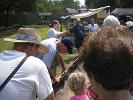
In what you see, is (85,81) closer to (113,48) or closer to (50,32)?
(113,48)

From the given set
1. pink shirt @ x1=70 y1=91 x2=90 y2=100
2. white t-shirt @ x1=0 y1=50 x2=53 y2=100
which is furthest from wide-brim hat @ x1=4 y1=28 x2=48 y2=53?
pink shirt @ x1=70 y1=91 x2=90 y2=100

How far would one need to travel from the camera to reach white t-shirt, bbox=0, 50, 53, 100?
13.9 ft

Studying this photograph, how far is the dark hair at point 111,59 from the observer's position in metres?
2.21

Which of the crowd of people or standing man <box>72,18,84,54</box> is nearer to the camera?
the crowd of people

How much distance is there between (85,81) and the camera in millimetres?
5680

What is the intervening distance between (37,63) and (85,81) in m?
1.45

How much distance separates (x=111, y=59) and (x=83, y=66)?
8.5 inches

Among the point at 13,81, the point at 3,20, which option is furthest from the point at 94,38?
the point at 3,20

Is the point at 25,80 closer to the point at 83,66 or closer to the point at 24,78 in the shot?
the point at 24,78

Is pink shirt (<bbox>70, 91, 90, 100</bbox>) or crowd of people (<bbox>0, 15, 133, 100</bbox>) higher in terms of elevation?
crowd of people (<bbox>0, 15, 133, 100</bbox>)

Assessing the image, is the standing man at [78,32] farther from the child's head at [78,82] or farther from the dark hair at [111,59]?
the dark hair at [111,59]

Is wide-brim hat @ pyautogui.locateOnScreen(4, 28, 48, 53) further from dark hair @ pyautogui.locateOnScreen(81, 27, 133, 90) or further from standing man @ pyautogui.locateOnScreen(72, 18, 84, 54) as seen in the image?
standing man @ pyautogui.locateOnScreen(72, 18, 84, 54)

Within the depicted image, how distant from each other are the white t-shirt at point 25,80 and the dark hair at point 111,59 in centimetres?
204

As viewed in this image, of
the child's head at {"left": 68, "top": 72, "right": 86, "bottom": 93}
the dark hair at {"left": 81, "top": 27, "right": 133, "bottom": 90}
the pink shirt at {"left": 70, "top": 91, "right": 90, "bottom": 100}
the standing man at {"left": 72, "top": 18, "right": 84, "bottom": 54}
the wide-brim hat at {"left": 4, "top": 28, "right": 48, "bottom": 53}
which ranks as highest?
the dark hair at {"left": 81, "top": 27, "right": 133, "bottom": 90}
